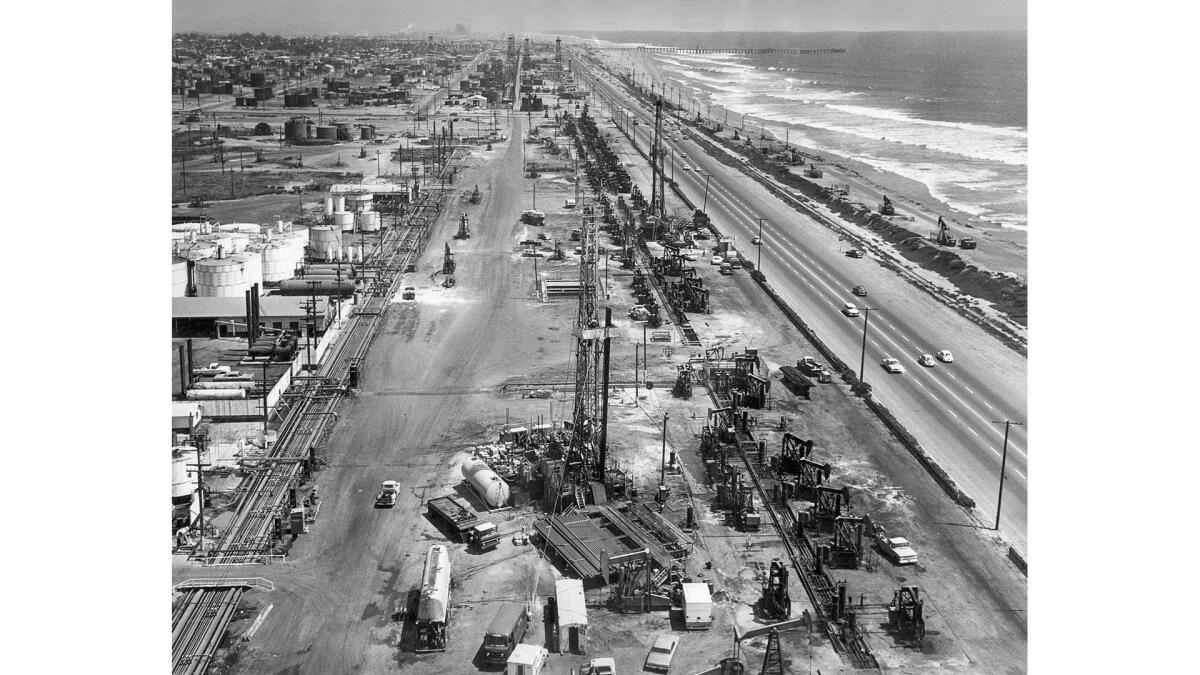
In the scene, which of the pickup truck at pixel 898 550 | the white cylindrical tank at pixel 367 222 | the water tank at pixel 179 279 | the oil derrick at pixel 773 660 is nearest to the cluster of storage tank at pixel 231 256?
the water tank at pixel 179 279

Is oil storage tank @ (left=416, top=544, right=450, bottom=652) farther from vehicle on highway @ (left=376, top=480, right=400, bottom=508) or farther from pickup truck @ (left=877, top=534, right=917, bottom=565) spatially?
pickup truck @ (left=877, top=534, right=917, bottom=565)

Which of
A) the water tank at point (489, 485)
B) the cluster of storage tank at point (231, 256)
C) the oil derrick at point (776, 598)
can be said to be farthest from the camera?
the cluster of storage tank at point (231, 256)

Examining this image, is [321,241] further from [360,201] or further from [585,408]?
[585,408]

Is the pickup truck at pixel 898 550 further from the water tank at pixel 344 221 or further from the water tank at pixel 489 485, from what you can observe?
the water tank at pixel 344 221

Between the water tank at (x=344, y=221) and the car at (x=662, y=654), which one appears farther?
the water tank at (x=344, y=221)

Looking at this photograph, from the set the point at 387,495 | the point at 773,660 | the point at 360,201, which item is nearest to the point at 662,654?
the point at 773,660

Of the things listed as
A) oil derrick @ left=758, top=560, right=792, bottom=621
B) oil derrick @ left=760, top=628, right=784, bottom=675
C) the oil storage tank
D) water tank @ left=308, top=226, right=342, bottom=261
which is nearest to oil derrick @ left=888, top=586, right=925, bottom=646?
oil derrick @ left=758, top=560, right=792, bottom=621

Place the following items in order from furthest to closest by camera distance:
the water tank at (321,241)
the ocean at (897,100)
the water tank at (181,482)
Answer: the ocean at (897,100), the water tank at (321,241), the water tank at (181,482)
